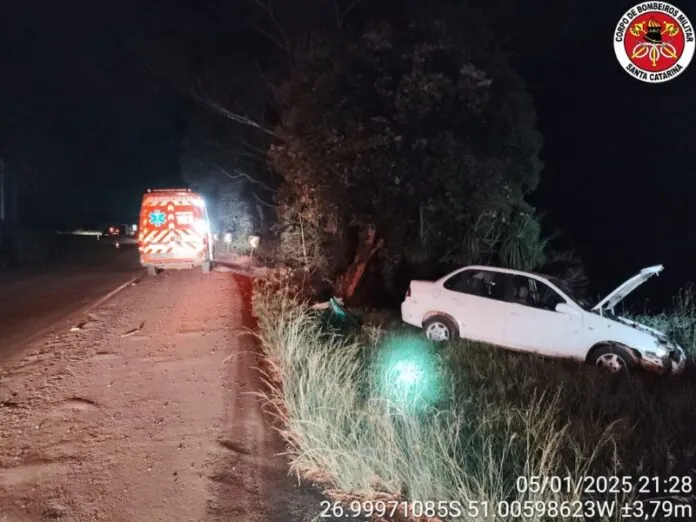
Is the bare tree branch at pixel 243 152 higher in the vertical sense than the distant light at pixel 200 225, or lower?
higher

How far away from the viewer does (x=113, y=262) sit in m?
25.3

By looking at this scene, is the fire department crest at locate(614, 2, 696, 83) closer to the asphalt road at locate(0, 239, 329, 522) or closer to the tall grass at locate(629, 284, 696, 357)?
the tall grass at locate(629, 284, 696, 357)

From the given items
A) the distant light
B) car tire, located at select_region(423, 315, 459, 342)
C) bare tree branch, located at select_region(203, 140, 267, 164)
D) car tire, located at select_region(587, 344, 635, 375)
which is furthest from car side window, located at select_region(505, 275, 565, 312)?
bare tree branch, located at select_region(203, 140, 267, 164)

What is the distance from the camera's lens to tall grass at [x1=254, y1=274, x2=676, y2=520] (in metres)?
4.66

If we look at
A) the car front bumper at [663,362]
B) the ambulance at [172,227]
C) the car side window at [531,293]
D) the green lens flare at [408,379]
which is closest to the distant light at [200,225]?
the ambulance at [172,227]

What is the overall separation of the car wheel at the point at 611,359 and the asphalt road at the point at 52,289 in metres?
9.00

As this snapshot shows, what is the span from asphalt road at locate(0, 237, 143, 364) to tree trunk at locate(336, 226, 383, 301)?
6.08 meters

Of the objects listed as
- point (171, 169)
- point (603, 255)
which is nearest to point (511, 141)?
point (603, 255)

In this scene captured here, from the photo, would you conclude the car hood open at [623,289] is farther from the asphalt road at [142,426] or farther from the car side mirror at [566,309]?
the asphalt road at [142,426]

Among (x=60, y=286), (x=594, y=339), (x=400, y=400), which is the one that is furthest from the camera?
(x=60, y=286)

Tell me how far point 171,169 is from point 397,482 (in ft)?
268

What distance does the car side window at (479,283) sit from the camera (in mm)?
10805

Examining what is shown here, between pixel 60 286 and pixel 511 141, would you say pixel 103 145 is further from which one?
pixel 511 141

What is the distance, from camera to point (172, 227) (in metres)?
16.8
